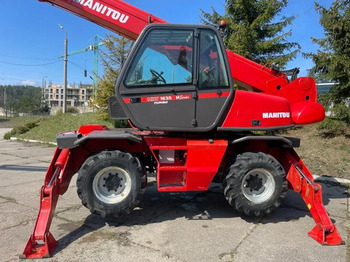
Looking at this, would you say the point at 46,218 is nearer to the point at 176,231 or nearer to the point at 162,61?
the point at 176,231

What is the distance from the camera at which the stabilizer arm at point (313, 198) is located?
12.6 feet

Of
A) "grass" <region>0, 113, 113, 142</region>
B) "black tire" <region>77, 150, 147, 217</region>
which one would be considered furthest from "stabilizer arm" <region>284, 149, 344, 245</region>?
"grass" <region>0, 113, 113, 142</region>

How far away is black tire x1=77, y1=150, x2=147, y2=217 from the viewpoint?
13.2 ft

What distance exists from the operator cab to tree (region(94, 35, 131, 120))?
13.2 meters

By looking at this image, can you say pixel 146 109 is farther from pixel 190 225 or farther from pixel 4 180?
pixel 4 180

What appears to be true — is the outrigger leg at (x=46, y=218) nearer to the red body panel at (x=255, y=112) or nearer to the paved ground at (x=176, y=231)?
the paved ground at (x=176, y=231)

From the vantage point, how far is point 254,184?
14.5 ft

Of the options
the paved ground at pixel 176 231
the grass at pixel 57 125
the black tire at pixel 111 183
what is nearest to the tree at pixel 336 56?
the paved ground at pixel 176 231

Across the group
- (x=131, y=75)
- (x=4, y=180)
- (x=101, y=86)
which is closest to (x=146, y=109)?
(x=131, y=75)

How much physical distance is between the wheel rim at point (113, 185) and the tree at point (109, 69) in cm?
1332

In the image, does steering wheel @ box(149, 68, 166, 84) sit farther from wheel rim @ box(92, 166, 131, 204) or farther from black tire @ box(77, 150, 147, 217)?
wheel rim @ box(92, 166, 131, 204)

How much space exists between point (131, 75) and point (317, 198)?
127 inches

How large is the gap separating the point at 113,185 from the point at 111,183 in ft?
0.14

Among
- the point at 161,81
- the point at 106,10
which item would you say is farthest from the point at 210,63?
the point at 106,10
